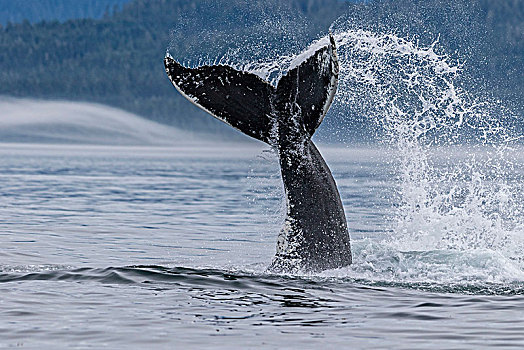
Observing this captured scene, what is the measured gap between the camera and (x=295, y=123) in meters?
10.2

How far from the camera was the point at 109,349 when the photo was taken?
7461 millimetres

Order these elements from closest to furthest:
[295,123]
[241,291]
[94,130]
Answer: [241,291], [295,123], [94,130]

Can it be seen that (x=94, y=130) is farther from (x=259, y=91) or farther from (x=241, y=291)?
(x=241, y=291)

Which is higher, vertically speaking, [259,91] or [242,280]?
[259,91]

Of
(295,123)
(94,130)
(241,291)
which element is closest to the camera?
(241,291)

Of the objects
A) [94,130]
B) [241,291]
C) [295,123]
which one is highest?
[94,130]

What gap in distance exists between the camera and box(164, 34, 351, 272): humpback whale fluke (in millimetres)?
9828

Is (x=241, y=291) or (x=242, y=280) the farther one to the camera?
(x=242, y=280)

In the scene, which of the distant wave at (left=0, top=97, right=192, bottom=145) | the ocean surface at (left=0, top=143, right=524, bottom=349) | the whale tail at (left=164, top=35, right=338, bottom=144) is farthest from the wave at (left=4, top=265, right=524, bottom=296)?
the distant wave at (left=0, top=97, right=192, bottom=145)

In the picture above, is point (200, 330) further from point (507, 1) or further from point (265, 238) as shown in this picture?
point (507, 1)

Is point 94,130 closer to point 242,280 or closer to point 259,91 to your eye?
point 242,280

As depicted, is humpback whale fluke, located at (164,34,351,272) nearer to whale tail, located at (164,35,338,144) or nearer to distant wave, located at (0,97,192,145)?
whale tail, located at (164,35,338,144)

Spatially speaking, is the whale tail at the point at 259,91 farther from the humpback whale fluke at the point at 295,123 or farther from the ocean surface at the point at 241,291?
the ocean surface at the point at 241,291

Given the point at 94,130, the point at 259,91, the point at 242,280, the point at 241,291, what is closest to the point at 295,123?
the point at 259,91
